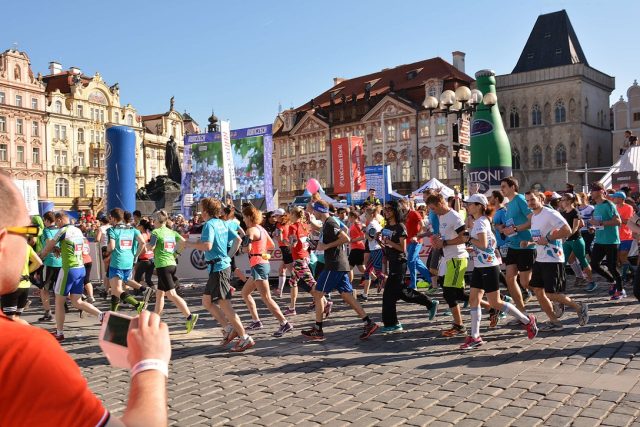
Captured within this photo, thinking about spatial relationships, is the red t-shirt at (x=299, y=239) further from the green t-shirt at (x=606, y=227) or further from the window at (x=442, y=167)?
the window at (x=442, y=167)

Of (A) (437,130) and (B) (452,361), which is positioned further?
(A) (437,130)

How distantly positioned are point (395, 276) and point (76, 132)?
67908mm

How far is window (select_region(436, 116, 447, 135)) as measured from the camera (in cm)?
5603

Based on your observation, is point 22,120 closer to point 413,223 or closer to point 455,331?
point 413,223

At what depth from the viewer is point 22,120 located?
63.5 m

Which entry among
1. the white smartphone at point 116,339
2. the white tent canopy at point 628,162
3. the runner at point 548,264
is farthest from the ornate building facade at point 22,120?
the white smartphone at point 116,339

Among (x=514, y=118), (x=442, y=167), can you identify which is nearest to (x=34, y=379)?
(x=442, y=167)

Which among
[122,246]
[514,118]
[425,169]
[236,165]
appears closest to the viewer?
[122,246]

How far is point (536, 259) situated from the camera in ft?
26.4

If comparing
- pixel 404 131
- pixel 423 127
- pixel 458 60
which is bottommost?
pixel 404 131

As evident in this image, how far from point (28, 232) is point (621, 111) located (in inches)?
2416

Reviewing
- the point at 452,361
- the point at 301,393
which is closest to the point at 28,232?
the point at 301,393

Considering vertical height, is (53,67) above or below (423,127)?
above

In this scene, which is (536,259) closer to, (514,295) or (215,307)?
(514,295)
